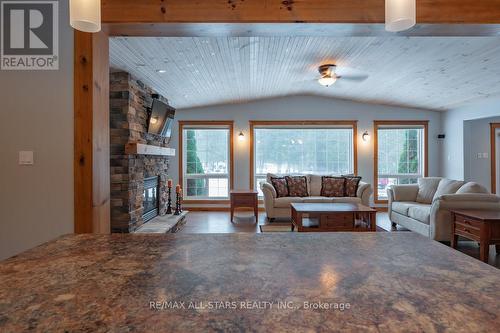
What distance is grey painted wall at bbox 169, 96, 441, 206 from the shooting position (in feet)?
23.9

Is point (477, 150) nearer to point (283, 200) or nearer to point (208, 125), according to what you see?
point (283, 200)

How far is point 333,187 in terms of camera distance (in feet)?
20.4

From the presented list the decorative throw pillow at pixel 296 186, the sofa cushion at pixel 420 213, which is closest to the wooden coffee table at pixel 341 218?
the sofa cushion at pixel 420 213

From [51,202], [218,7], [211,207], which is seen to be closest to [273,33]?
[218,7]

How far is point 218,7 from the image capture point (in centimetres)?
212

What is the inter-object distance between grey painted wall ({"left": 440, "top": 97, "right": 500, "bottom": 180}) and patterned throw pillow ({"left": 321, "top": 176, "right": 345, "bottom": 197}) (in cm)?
264

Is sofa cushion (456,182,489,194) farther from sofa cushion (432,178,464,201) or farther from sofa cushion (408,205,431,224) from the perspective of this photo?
sofa cushion (408,205,431,224)

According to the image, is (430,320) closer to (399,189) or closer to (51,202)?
(51,202)

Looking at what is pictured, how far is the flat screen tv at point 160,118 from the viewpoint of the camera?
16.0ft

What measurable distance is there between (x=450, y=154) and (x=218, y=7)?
267 inches

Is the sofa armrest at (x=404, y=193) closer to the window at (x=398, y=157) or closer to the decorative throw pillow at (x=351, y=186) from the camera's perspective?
the decorative throw pillow at (x=351, y=186)

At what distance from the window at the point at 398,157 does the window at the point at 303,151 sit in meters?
0.74

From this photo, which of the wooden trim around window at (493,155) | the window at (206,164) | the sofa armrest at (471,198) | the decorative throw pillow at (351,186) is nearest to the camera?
the sofa armrest at (471,198)

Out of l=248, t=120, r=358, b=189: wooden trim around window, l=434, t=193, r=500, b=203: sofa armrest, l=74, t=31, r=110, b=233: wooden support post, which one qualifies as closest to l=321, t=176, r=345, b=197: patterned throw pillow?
l=248, t=120, r=358, b=189: wooden trim around window
